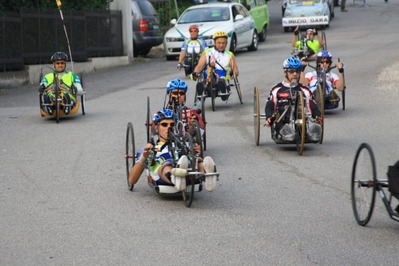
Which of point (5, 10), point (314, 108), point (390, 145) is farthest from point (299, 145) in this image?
point (5, 10)

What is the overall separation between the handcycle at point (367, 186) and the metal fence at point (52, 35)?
1579 cm

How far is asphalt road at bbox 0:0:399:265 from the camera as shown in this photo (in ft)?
23.4

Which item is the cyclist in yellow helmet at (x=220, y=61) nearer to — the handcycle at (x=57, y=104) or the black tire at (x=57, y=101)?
the handcycle at (x=57, y=104)

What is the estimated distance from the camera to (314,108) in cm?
1247

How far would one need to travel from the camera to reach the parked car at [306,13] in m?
36.7

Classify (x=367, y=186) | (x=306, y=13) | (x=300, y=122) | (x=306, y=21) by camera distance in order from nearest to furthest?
1. (x=367, y=186)
2. (x=300, y=122)
3. (x=306, y=21)
4. (x=306, y=13)

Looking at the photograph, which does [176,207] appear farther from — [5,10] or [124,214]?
[5,10]

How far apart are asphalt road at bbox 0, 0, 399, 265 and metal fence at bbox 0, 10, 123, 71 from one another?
425cm

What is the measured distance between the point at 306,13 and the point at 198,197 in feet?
94.1

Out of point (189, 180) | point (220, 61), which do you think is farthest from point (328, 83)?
point (189, 180)

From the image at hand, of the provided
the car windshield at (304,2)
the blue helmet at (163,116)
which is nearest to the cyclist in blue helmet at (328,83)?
the blue helmet at (163,116)

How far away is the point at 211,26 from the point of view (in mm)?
27219

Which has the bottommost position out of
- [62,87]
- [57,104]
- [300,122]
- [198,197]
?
[198,197]

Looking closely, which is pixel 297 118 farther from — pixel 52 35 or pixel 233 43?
pixel 233 43
